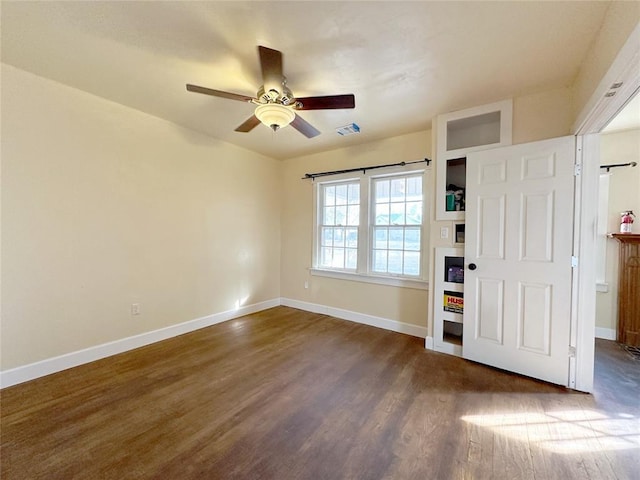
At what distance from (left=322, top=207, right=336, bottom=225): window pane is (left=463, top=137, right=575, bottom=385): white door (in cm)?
205

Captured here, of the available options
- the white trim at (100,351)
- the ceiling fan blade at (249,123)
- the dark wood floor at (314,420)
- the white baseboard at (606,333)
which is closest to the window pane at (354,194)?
the ceiling fan blade at (249,123)

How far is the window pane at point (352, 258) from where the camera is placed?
13.2ft

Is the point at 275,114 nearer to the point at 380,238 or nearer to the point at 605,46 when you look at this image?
the point at 605,46

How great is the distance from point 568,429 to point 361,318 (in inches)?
91.7

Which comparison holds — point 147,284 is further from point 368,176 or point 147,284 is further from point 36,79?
point 368,176

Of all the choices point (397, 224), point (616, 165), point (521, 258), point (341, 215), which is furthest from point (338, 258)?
point (616, 165)

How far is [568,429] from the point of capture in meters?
1.73

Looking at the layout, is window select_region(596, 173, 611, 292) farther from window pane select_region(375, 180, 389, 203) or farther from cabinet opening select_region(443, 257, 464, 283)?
window pane select_region(375, 180, 389, 203)

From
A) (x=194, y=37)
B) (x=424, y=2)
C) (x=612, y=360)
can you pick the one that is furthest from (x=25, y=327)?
(x=612, y=360)

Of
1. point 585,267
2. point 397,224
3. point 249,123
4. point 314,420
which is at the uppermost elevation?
point 249,123

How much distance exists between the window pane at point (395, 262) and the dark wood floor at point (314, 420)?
1173 mm

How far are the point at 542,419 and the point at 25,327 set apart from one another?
4168 millimetres

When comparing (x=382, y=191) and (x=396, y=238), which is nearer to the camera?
(x=396, y=238)

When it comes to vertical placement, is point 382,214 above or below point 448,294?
above
